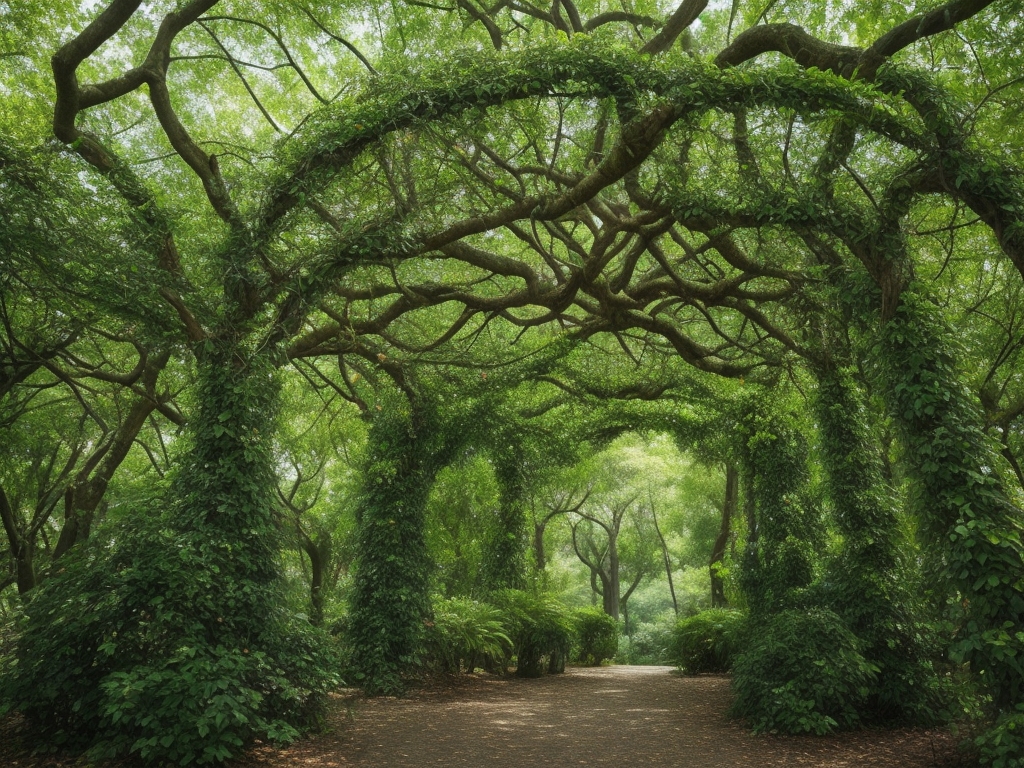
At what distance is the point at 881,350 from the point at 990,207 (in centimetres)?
117

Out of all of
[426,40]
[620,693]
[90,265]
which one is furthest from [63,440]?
[620,693]

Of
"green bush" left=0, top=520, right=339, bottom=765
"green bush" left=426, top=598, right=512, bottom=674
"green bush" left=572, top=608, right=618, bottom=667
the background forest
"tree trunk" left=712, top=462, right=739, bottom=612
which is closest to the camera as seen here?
"green bush" left=0, top=520, right=339, bottom=765

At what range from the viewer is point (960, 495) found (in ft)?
14.7

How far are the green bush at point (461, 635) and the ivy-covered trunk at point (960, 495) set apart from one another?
21.6 ft

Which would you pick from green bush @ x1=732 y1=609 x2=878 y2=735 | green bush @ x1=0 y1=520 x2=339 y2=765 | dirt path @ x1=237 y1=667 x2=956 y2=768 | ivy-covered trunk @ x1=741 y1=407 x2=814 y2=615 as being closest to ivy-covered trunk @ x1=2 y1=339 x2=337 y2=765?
green bush @ x1=0 y1=520 x2=339 y2=765

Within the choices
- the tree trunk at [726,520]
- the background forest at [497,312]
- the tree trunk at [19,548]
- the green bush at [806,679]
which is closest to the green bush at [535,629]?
the background forest at [497,312]

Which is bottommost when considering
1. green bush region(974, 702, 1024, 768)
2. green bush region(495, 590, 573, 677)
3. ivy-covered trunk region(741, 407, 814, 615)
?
green bush region(974, 702, 1024, 768)

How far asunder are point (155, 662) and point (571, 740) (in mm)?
3454

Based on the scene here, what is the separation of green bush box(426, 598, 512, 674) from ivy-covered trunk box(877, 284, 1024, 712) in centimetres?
660

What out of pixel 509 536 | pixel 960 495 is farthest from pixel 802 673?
pixel 509 536

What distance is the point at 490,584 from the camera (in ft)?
40.4

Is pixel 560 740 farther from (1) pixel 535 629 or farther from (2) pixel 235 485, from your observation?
(1) pixel 535 629

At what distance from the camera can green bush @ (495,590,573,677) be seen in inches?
430

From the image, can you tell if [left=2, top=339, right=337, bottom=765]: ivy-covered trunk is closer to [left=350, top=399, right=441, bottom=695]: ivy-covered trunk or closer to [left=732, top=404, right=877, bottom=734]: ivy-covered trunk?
[left=350, top=399, right=441, bottom=695]: ivy-covered trunk
